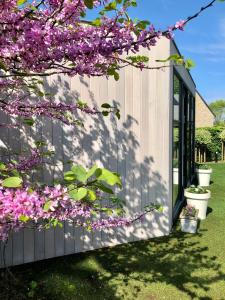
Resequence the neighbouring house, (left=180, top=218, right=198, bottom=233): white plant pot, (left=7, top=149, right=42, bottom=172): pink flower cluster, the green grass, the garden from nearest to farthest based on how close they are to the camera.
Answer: the garden, (left=7, top=149, right=42, bottom=172): pink flower cluster, the green grass, (left=180, top=218, right=198, bottom=233): white plant pot, the neighbouring house

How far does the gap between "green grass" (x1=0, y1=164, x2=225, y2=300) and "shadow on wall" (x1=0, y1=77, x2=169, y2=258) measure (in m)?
0.26

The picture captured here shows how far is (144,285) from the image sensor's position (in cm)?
487

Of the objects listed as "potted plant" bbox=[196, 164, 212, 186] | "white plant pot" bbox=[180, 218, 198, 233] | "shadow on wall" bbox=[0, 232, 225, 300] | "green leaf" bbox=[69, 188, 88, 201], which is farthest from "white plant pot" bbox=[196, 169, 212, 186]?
"green leaf" bbox=[69, 188, 88, 201]

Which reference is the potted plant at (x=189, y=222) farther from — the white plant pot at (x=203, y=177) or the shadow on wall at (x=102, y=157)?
the white plant pot at (x=203, y=177)

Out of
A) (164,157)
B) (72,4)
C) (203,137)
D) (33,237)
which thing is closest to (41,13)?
(72,4)

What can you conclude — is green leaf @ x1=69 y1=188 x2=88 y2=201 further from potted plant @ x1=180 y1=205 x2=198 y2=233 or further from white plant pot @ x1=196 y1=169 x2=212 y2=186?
white plant pot @ x1=196 y1=169 x2=212 y2=186

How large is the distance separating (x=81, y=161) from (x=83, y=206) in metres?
3.67

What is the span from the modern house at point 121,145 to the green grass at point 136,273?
26cm

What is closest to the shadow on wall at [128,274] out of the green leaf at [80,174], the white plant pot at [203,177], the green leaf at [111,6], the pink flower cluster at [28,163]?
the pink flower cluster at [28,163]

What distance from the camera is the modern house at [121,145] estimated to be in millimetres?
5766

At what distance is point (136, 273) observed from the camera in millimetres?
5250

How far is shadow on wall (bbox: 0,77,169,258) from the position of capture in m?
5.74

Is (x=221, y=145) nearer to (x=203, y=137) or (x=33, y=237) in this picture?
(x=203, y=137)

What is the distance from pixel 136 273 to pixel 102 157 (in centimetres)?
203
